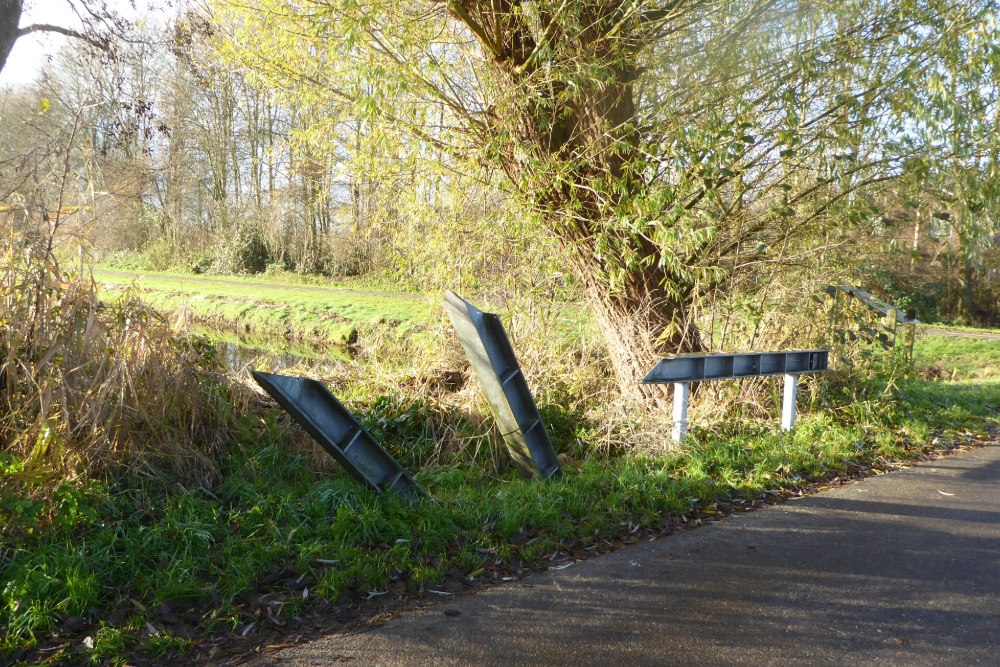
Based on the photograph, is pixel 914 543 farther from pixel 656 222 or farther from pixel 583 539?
pixel 656 222

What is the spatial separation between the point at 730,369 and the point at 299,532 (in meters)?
4.85

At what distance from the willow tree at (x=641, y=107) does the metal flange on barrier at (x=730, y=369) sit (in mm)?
987

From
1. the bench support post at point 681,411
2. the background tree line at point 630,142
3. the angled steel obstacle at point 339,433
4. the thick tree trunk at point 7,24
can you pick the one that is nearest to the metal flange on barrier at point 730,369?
the bench support post at point 681,411

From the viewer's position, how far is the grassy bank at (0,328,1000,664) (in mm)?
3885

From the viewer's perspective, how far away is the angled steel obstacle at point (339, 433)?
17.6 feet

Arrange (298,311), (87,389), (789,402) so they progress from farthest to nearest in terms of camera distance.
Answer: (298,311) < (789,402) < (87,389)

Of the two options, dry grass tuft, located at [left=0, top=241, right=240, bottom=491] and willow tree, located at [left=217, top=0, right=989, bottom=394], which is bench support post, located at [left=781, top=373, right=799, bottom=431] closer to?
willow tree, located at [left=217, top=0, right=989, bottom=394]

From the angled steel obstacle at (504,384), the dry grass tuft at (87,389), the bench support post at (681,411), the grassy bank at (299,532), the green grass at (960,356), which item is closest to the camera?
the grassy bank at (299,532)

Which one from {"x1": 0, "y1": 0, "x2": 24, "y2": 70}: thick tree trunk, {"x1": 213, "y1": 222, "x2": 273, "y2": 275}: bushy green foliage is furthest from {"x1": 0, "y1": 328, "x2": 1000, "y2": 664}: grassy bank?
{"x1": 213, "y1": 222, "x2": 273, "y2": 275}: bushy green foliage

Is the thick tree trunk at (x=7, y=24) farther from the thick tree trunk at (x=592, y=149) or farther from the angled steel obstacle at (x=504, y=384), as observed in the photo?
the angled steel obstacle at (x=504, y=384)

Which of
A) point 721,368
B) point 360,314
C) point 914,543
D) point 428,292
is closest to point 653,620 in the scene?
point 914,543

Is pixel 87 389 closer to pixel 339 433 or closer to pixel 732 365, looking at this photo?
pixel 339 433

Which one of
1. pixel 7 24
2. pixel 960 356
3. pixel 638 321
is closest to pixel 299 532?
pixel 638 321

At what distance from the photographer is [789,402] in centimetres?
842
